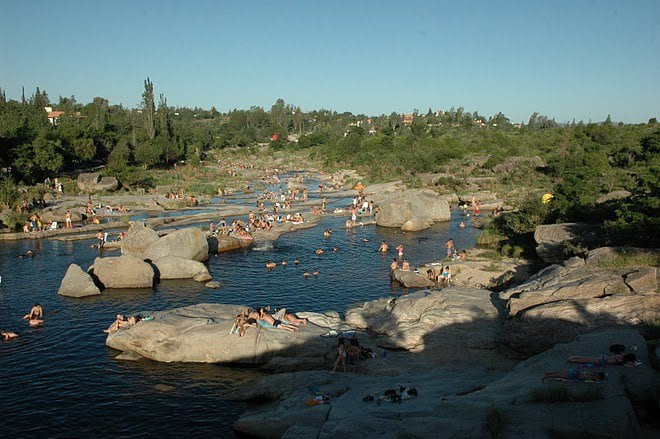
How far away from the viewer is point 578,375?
13547 mm

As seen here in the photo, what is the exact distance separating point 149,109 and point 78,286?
74.9 metres

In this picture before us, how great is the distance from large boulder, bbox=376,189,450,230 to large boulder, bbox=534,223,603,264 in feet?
57.5

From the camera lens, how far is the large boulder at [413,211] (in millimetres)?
49156

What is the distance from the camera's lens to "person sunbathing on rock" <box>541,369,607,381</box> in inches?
521

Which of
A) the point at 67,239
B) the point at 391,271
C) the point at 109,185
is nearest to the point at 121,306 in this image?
the point at 391,271

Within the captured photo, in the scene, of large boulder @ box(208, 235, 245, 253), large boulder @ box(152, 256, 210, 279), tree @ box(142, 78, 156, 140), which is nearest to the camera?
large boulder @ box(152, 256, 210, 279)

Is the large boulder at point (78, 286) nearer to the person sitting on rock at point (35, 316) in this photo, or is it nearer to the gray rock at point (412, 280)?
the person sitting on rock at point (35, 316)

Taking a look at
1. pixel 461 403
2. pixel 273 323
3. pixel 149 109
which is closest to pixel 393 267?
pixel 273 323

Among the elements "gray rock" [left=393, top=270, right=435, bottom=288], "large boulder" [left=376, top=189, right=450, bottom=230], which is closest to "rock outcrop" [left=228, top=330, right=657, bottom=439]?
"gray rock" [left=393, top=270, right=435, bottom=288]

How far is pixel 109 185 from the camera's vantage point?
221 ft

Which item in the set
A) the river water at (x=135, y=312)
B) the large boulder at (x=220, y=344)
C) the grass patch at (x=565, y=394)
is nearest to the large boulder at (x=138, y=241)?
the river water at (x=135, y=312)

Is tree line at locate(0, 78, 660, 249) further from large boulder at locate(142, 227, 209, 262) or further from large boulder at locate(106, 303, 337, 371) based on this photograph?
large boulder at locate(142, 227, 209, 262)

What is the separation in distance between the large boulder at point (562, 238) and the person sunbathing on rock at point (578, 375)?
16204mm

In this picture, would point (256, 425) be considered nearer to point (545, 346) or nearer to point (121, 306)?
point (545, 346)
